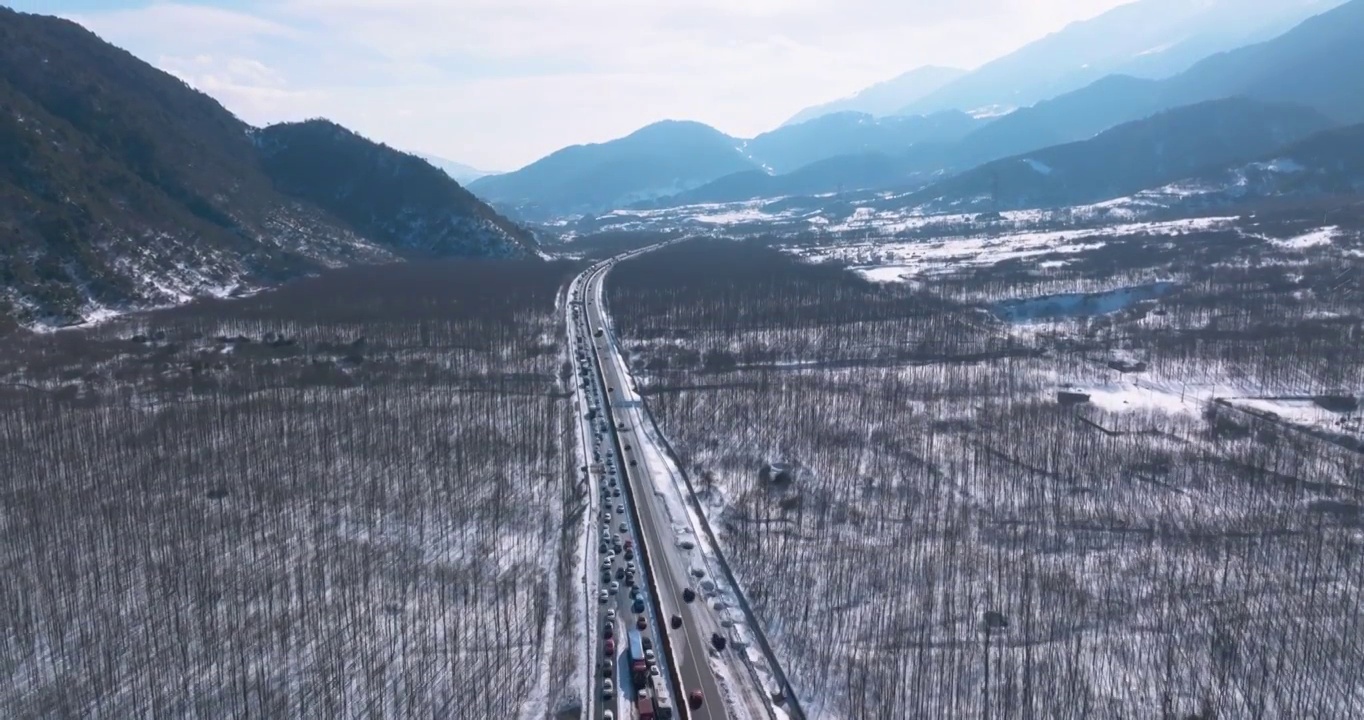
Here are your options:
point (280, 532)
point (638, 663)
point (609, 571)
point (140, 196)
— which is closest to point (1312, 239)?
point (609, 571)

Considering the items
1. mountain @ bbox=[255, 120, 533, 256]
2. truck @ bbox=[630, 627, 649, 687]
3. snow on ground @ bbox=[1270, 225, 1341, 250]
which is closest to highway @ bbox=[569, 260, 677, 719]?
truck @ bbox=[630, 627, 649, 687]

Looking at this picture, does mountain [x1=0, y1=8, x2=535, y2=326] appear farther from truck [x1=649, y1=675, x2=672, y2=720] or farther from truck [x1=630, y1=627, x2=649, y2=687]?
truck [x1=649, y1=675, x2=672, y2=720]

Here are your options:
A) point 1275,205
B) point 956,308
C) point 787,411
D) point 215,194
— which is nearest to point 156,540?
point 787,411

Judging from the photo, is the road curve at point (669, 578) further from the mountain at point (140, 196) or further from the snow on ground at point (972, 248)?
the snow on ground at point (972, 248)

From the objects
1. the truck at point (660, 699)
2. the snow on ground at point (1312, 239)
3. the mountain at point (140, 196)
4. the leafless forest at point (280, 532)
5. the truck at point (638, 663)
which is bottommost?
the truck at point (660, 699)

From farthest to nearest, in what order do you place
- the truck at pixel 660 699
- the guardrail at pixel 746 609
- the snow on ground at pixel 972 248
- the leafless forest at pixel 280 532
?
the snow on ground at pixel 972 248 < the leafless forest at pixel 280 532 < the guardrail at pixel 746 609 < the truck at pixel 660 699

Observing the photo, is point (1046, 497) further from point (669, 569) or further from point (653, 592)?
point (653, 592)

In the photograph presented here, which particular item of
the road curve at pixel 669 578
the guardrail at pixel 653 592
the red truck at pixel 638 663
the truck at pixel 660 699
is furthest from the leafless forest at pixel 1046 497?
the red truck at pixel 638 663
